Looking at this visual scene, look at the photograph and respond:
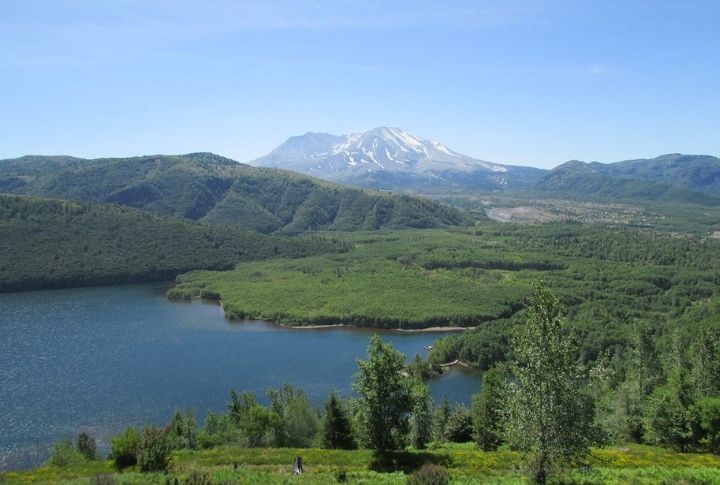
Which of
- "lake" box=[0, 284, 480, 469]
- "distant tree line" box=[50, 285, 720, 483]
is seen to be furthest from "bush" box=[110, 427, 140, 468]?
"lake" box=[0, 284, 480, 469]

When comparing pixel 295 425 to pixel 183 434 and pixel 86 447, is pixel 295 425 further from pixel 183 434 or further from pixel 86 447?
pixel 86 447

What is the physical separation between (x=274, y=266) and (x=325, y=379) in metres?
101

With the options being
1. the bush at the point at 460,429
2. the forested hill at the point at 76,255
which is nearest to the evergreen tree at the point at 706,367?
the bush at the point at 460,429

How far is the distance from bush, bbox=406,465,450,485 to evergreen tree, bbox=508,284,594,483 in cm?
376

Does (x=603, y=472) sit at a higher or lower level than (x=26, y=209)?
lower

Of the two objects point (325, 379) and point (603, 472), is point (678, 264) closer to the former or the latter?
point (325, 379)

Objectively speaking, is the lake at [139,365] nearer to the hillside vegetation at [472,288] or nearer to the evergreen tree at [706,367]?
the hillside vegetation at [472,288]

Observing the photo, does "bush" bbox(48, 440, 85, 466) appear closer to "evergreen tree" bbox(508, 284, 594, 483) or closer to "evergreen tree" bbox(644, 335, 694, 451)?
"evergreen tree" bbox(508, 284, 594, 483)

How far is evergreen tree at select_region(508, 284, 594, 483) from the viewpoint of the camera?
23.2 metres

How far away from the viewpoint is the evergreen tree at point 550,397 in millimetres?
23188

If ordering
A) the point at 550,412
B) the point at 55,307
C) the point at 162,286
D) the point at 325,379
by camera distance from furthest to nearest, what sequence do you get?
the point at 162,286 < the point at 55,307 < the point at 325,379 < the point at 550,412

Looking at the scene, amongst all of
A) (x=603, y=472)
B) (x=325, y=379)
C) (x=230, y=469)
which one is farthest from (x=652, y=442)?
(x=325, y=379)

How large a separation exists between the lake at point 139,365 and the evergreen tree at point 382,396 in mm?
37640

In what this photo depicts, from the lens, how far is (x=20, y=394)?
76.2m
